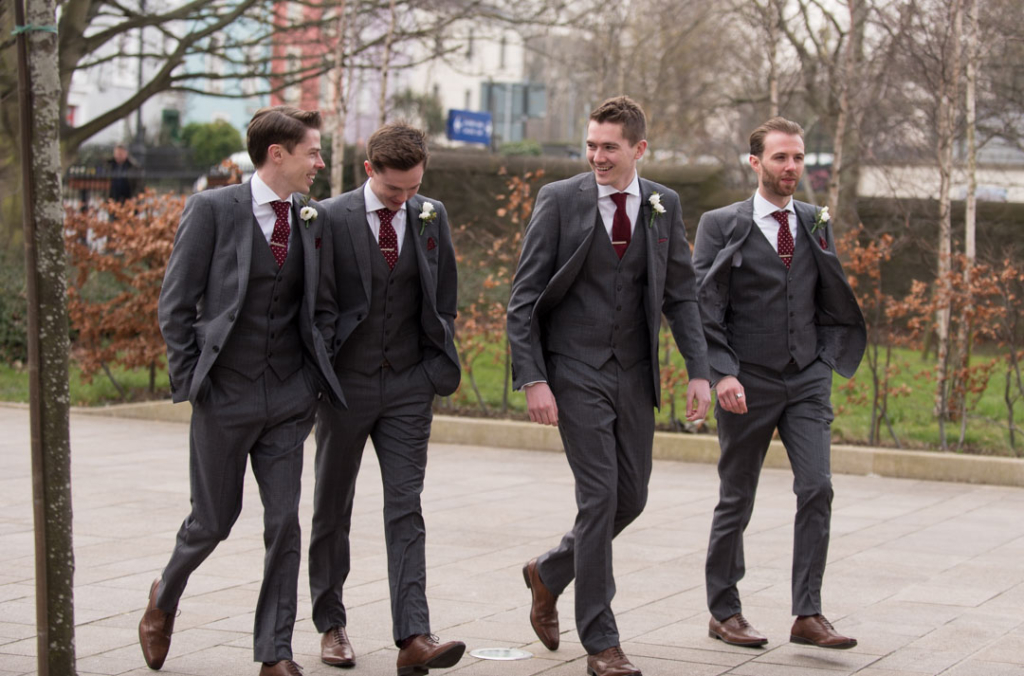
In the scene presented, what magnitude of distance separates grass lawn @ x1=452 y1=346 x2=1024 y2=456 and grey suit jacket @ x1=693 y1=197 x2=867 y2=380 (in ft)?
18.0

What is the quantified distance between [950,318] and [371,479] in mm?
4691

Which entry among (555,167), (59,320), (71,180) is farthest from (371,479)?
(71,180)

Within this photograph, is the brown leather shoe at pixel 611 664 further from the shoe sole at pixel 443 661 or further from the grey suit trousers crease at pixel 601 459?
the shoe sole at pixel 443 661

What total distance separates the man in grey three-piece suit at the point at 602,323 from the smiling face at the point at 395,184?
49cm

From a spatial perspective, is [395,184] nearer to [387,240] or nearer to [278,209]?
[387,240]

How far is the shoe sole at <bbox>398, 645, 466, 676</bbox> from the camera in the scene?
4.91 metres

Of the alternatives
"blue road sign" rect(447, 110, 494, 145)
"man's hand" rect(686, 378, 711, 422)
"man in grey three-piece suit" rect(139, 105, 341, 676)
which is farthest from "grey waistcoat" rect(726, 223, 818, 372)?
"blue road sign" rect(447, 110, 494, 145)

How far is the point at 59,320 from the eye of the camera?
4.11m

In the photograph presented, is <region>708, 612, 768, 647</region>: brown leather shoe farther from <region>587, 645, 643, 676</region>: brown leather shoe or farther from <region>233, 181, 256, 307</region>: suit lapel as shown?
<region>233, 181, 256, 307</region>: suit lapel

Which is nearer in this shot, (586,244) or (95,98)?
(586,244)

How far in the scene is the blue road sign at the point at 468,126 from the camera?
25.2m

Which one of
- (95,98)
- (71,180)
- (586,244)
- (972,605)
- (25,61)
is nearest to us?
(25,61)

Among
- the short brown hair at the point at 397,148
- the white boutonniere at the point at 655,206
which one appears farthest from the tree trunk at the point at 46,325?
the white boutonniere at the point at 655,206

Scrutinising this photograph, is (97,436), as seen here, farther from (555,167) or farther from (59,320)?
(555,167)
